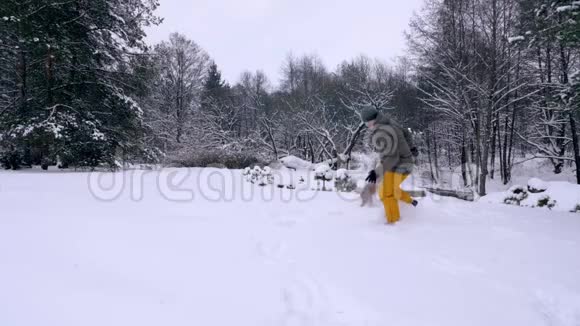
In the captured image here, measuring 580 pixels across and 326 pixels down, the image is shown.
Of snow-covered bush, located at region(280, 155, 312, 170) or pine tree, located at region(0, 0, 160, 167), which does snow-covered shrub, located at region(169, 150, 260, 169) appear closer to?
snow-covered bush, located at region(280, 155, 312, 170)

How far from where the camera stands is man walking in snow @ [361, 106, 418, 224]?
3.90 m

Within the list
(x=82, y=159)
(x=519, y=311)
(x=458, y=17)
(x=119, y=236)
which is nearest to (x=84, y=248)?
(x=119, y=236)

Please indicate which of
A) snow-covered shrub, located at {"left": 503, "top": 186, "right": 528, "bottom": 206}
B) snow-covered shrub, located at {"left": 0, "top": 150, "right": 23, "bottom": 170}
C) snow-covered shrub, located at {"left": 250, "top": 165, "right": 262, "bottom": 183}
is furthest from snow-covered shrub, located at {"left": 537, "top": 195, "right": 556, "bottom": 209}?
snow-covered shrub, located at {"left": 0, "top": 150, "right": 23, "bottom": 170}

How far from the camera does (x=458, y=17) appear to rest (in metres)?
13.9

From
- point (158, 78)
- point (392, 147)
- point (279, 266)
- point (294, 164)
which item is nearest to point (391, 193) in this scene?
point (392, 147)

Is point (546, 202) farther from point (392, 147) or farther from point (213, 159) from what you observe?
point (213, 159)

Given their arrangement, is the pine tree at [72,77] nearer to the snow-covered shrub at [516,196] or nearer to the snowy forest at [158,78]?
the snowy forest at [158,78]

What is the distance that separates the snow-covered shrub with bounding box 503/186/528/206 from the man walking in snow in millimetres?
3134

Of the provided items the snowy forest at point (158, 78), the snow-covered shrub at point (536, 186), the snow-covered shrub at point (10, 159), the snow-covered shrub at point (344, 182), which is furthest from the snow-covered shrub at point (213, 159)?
the snow-covered shrub at point (536, 186)

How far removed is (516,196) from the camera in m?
5.89

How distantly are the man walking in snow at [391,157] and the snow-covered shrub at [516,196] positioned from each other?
10.3 feet

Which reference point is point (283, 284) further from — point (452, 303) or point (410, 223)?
point (410, 223)

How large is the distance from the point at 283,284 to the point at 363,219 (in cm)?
216

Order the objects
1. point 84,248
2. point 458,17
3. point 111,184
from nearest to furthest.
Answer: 1. point 84,248
2. point 111,184
3. point 458,17
